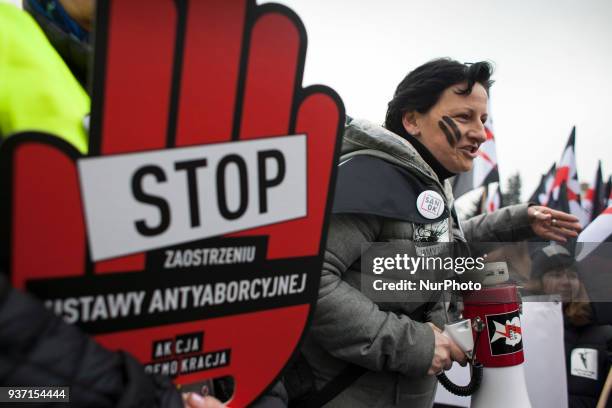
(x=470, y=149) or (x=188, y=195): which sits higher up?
(x=470, y=149)

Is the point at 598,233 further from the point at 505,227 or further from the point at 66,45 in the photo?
the point at 66,45

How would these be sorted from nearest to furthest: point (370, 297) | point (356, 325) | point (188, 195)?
point (188, 195), point (356, 325), point (370, 297)

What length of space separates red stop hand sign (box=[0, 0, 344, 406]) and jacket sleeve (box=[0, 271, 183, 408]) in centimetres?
5

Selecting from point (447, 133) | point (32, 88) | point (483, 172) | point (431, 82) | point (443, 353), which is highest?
point (483, 172)

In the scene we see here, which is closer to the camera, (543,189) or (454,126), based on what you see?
(454,126)

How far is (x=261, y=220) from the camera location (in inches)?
31.8

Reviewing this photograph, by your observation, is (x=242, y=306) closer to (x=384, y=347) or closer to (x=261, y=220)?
(x=261, y=220)

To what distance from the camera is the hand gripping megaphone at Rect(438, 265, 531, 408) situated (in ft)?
4.46

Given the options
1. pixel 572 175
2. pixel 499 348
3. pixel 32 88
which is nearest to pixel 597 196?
pixel 572 175

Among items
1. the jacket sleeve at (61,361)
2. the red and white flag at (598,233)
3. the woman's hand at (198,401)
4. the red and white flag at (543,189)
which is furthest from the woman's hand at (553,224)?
the red and white flag at (543,189)

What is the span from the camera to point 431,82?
67.2 inches

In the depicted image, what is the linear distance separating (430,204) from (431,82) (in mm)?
539

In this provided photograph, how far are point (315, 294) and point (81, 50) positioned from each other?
25.7 inches

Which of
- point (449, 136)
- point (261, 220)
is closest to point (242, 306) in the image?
point (261, 220)
